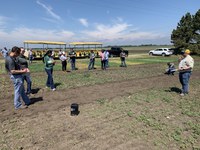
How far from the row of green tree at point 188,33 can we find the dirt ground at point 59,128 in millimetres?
34696

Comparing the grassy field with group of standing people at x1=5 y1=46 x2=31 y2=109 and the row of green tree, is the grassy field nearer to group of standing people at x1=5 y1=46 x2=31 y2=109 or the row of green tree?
group of standing people at x1=5 y1=46 x2=31 y2=109

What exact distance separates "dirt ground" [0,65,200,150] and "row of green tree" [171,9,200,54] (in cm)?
3470

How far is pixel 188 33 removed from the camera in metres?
36.1

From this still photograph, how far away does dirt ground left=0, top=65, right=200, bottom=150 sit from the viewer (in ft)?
12.3

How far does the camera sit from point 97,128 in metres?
4.49

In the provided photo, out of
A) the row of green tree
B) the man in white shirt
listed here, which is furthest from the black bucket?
the row of green tree

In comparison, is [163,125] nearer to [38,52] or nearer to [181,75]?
[181,75]

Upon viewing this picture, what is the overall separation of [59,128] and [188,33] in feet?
126

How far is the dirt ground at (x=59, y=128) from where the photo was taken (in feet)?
12.3

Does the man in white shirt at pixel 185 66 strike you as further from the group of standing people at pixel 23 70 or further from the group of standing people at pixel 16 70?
the group of standing people at pixel 16 70

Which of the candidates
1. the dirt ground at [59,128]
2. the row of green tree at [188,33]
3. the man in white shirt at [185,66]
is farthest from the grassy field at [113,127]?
the row of green tree at [188,33]

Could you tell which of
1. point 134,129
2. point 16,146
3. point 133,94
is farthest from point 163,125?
point 16,146

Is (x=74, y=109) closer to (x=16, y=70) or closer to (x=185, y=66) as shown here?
(x=16, y=70)

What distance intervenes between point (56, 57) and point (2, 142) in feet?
77.3
